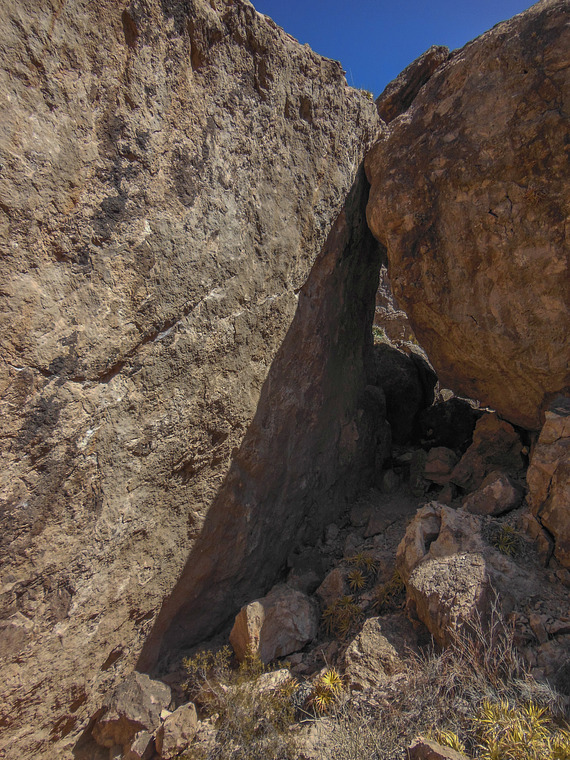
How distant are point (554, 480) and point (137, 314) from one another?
2567mm

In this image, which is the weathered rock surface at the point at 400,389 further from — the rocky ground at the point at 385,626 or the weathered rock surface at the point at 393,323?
the weathered rock surface at the point at 393,323

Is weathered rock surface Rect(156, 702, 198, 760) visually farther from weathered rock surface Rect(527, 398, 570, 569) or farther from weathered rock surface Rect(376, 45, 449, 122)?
weathered rock surface Rect(376, 45, 449, 122)

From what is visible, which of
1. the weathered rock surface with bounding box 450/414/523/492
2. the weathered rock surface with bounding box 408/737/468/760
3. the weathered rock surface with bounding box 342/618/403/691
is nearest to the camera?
the weathered rock surface with bounding box 408/737/468/760

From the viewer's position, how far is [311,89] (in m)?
3.47

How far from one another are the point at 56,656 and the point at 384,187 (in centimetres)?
362

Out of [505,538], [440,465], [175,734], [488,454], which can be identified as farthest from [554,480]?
[175,734]

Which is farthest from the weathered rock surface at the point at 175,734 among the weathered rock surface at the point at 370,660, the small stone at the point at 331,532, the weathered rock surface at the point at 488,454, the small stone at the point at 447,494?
the weathered rock surface at the point at 488,454

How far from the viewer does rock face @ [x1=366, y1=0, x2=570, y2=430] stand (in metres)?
3.01

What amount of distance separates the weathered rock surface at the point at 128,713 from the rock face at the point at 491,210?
3.10 metres

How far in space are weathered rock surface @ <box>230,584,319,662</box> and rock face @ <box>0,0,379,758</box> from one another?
1.08 feet

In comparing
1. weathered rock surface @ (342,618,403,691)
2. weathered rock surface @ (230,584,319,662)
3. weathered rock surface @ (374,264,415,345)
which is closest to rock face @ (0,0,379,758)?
weathered rock surface @ (230,584,319,662)

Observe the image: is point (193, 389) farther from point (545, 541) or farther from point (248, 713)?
point (545, 541)

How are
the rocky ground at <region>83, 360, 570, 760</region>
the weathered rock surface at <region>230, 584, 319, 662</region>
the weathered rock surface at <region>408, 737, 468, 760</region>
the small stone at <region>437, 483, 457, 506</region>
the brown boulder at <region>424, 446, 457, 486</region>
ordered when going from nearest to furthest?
the weathered rock surface at <region>408, 737, 468, 760</region>, the rocky ground at <region>83, 360, 570, 760</region>, the weathered rock surface at <region>230, 584, 319, 662</region>, the small stone at <region>437, 483, 457, 506</region>, the brown boulder at <region>424, 446, 457, 486</region>

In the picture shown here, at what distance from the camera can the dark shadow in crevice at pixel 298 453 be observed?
3062mm
